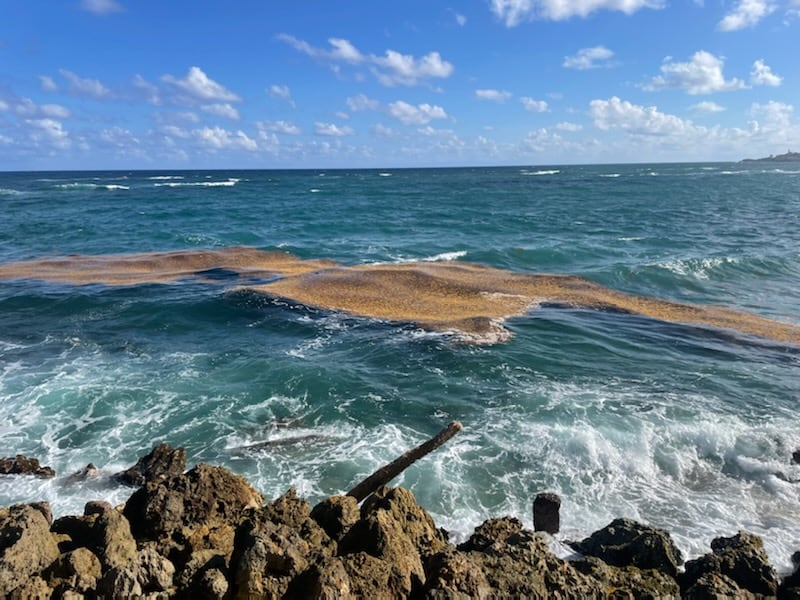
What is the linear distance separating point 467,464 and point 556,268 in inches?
860

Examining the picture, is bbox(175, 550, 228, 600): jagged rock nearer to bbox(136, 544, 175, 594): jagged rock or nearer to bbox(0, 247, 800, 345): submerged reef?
bbox(136, 544, 175, 594): jagged rock

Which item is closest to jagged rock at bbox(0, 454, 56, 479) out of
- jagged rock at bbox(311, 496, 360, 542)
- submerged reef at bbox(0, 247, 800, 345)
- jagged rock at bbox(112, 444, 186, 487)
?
jagged rock at bbox(112, 444, 186, 487)

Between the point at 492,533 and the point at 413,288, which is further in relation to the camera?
the point at 413,288

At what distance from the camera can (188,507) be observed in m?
7.48

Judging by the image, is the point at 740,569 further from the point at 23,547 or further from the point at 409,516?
the point at 23,547

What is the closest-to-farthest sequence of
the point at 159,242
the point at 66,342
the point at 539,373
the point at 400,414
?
the point at 400,414
the point at 539,373
the point at 66,342
the point at 159,242

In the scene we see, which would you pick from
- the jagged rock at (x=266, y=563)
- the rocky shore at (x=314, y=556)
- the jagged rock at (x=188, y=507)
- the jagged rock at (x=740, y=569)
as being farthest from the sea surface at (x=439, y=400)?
the jagged rock at (x=266, y=563)

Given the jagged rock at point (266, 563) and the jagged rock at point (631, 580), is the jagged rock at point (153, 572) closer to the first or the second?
the jagged rock at point (266, 563)

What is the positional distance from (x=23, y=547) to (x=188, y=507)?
1.79 m

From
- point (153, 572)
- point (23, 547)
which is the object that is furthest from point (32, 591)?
point (153, 572)

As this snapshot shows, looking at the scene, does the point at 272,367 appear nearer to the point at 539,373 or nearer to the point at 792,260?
the point at 539,373

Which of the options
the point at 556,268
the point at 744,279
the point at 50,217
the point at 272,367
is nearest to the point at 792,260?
the point at 744,279

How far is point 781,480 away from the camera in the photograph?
444 inches

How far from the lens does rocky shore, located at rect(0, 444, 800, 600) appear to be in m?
5.79
